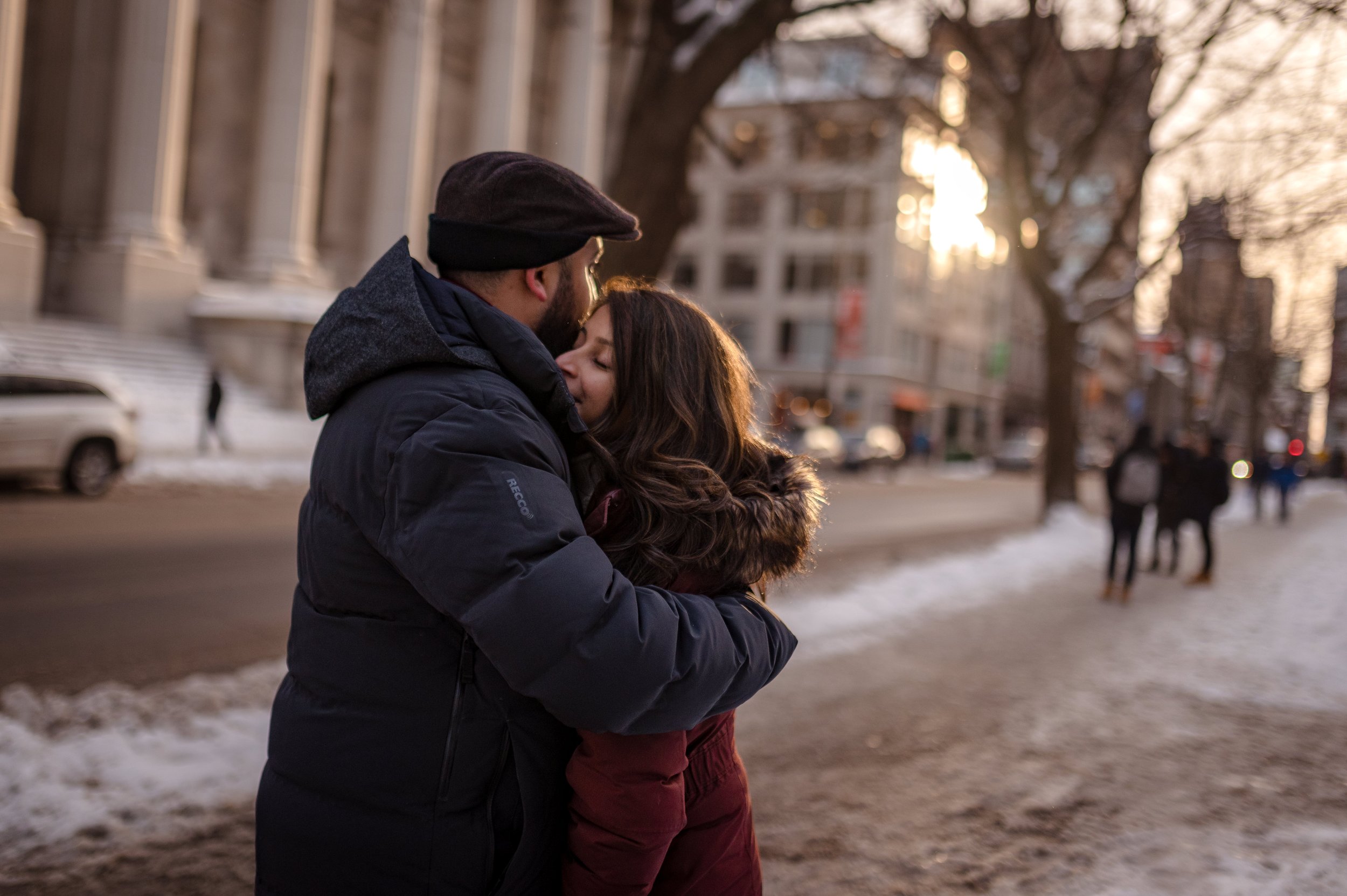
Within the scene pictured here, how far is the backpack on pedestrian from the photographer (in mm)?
10914

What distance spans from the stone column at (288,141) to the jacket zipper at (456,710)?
27.9m

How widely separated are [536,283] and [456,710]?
0.77 m

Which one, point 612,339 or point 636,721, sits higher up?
point 612,339

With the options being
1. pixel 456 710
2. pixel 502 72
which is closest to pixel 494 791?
pixel 456 710

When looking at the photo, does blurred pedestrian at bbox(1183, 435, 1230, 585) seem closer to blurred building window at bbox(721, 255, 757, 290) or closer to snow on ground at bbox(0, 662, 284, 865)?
snow on ground at bbox(0, 662, 284, 865)

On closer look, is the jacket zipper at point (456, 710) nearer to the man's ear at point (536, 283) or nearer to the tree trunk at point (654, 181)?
the man's ear at point (536, 283)

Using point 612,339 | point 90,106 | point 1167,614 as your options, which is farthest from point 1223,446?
point 90,106

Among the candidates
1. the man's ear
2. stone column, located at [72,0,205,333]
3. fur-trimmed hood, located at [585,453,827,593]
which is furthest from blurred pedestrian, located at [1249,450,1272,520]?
the man's ear

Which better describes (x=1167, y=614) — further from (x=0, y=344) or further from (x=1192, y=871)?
(x=0, y=344)

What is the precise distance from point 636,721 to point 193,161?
3220 cm

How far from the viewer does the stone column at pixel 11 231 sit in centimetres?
2061

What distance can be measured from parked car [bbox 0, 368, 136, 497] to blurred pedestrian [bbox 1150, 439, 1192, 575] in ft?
45.6

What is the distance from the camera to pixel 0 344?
1441 centimetres

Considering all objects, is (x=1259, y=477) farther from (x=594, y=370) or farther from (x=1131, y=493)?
(x=594, y=370)
